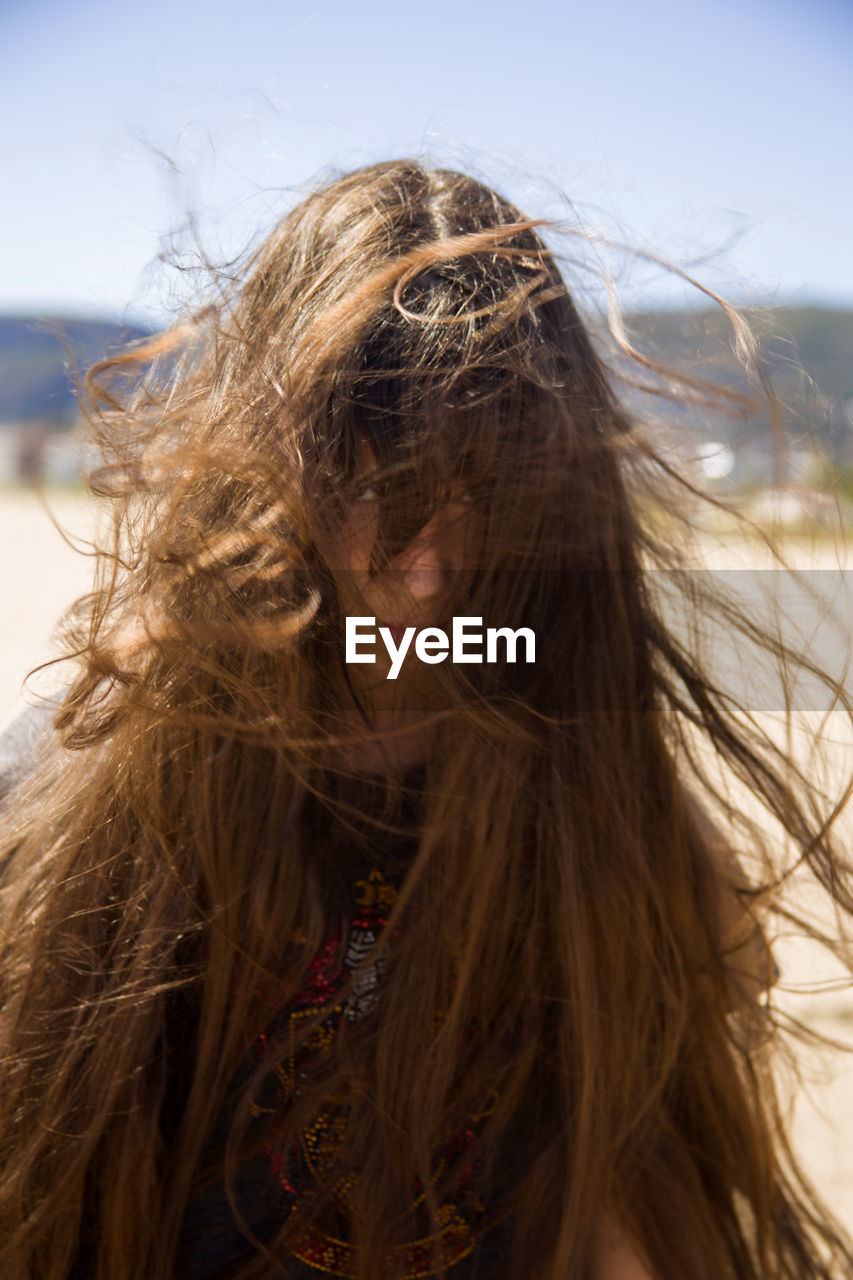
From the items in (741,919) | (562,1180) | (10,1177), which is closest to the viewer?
(10,1177)

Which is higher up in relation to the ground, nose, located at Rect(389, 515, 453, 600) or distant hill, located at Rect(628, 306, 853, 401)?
distant hill, located at Rect(628, 306, 853, 401)

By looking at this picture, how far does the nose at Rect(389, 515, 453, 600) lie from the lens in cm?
101

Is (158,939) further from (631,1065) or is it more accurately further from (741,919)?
(741,919)

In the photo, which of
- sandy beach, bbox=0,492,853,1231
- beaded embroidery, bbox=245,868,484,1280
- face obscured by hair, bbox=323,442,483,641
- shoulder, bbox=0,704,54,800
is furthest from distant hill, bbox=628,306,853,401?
shoulder, bbox=0,704,54,800

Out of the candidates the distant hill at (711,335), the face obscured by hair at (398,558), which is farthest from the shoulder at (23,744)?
the distant hill at (711,335)

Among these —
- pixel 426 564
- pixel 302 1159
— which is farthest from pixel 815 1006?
pixel 426 564

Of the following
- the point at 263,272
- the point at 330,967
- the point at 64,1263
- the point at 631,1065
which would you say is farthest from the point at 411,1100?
the point at 263,272

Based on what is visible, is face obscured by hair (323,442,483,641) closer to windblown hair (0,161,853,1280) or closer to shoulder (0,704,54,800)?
windblown hair (0,161,853,1280)

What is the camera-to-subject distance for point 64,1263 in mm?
953

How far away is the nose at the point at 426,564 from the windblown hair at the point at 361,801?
0.05 feet

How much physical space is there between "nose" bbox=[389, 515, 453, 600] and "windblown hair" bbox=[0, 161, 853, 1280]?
16 millimetres

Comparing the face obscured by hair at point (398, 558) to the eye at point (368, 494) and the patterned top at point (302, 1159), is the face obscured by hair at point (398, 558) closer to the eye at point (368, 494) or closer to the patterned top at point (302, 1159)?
the eye at point (368, 494)

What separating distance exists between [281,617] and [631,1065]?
0.66 meters

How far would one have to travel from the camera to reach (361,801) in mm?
1068
